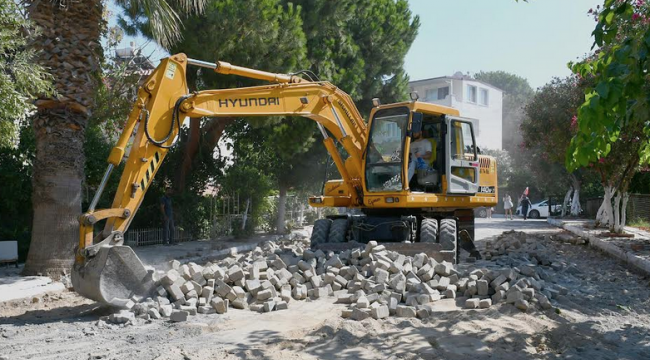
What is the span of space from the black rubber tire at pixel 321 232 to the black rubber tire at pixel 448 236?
235 cm

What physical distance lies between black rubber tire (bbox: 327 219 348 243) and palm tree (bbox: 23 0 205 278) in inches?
189

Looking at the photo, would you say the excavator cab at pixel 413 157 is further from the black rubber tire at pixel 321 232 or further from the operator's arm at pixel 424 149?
the black rubber tire at pixel 321 232

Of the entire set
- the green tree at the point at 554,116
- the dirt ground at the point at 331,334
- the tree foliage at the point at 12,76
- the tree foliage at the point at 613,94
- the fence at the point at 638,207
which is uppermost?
the green tree at the point at 554,116

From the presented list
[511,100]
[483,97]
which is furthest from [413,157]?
[511,100]

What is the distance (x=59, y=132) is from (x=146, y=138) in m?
2.99

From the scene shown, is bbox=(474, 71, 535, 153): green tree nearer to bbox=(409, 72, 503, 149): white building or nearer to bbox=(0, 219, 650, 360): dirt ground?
bbox=(409, 72, 503, 149): white building

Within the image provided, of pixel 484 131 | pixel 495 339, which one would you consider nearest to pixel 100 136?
pixel 495 339

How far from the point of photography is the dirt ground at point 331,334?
6008 millimetres

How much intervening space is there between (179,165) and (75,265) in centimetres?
1136

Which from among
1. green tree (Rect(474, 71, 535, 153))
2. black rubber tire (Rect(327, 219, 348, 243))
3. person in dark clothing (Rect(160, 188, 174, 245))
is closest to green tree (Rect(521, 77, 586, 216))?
black rubber tire (Rect(327, 219, 348, 243))

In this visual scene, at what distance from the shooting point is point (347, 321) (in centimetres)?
704

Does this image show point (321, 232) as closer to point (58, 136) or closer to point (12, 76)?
point (58, 136)

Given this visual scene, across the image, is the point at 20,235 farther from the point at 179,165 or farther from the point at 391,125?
the point at 391,125

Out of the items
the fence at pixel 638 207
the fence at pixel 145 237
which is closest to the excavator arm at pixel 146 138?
the fence at pixel 145 237
